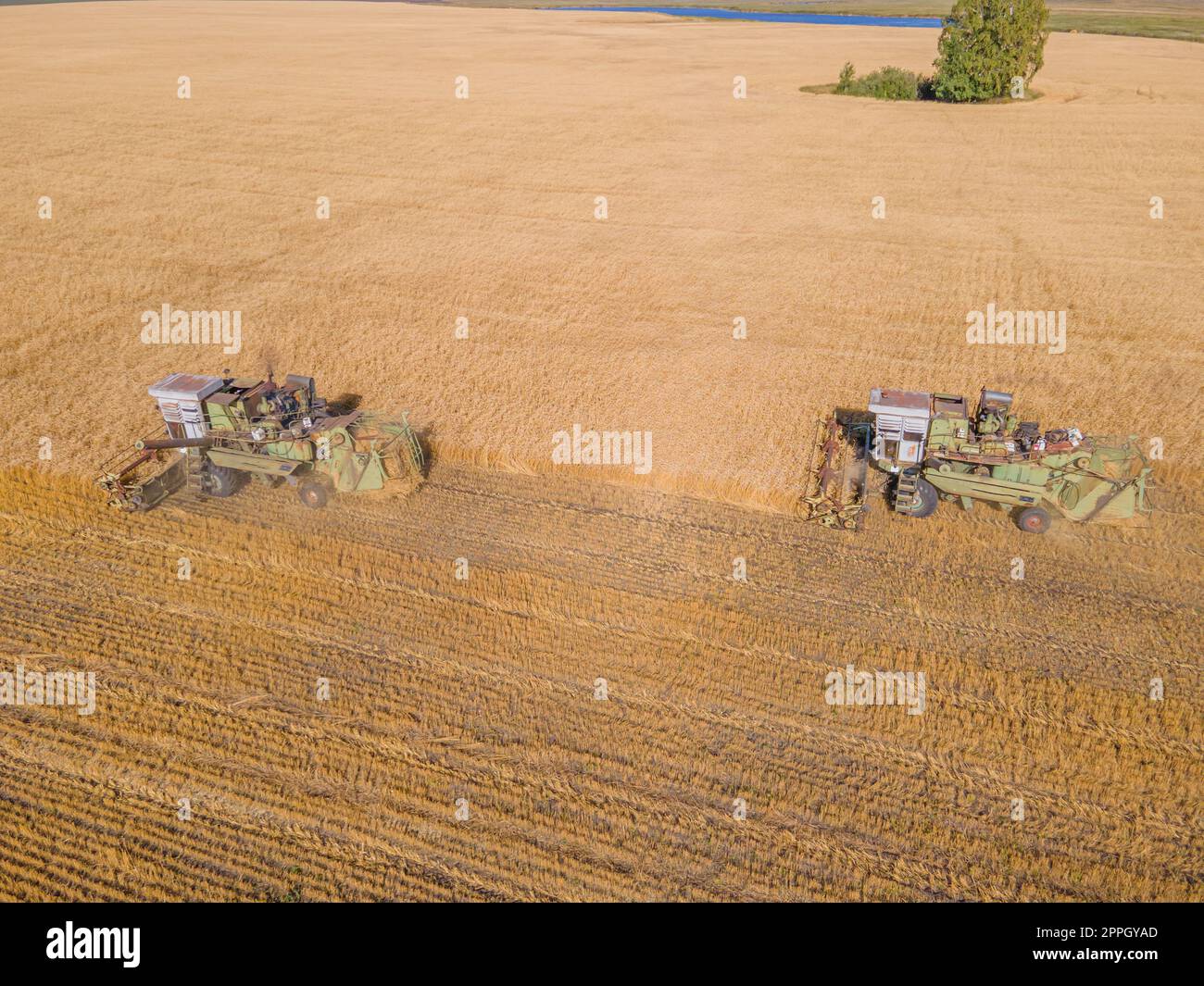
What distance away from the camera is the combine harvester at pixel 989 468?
47.9ft

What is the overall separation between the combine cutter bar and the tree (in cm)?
4507

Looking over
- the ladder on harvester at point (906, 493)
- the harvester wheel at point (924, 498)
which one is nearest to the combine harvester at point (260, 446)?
the ladder on harvester at point (906, 493)

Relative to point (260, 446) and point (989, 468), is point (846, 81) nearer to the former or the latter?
point (989, 468)

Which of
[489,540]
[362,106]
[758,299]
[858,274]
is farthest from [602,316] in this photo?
[362,106]

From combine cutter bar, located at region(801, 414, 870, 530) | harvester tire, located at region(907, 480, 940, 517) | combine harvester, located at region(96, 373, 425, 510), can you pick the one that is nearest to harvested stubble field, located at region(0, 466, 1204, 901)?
harvester tire, located at region(907, 480, 940, 517)

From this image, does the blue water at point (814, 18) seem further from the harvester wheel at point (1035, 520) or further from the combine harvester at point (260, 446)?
the combine harvester at point (260, 446)

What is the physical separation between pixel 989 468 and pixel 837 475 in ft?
9.00

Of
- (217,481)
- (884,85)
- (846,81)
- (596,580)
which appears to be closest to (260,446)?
(217,481)

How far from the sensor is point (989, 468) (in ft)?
49.3

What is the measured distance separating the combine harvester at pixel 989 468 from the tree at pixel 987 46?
46.6 m

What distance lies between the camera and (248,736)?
11.8 m

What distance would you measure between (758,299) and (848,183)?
616 inches
